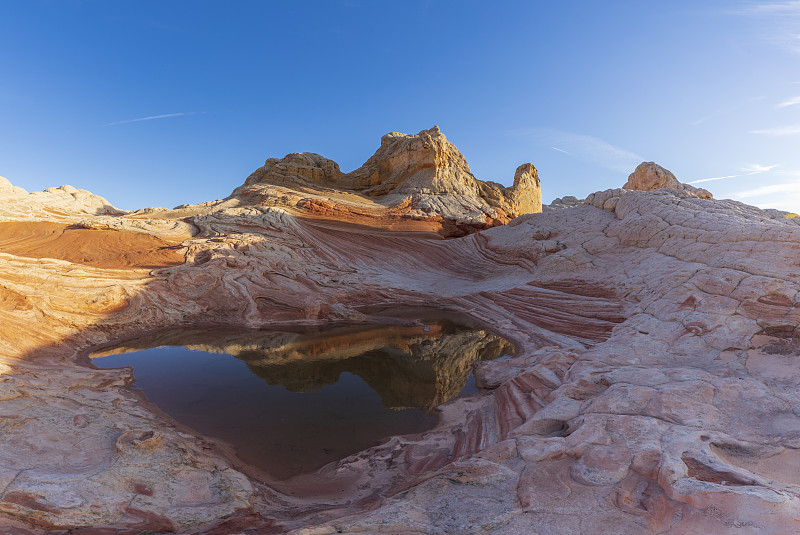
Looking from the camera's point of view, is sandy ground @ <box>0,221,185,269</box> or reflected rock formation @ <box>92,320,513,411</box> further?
sandy ground @ <box>0,221,185,269</box>

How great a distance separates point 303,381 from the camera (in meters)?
8.44

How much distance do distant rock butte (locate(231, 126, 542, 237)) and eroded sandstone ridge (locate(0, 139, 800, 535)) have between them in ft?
22.4

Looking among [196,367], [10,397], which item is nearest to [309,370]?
[196,367]

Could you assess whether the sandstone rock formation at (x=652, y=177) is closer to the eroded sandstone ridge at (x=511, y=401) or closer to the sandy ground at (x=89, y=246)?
the eroded sandstone ridge at (x=511, y=401)

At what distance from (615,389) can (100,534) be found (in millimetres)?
6105

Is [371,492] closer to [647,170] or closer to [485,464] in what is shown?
[485,464]

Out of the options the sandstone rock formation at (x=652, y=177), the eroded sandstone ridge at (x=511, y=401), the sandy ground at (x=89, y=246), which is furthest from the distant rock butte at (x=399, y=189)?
the sandstone rock formation at (x=652, y=177)

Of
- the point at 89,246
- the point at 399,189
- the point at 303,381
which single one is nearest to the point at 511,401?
the point at 303,381

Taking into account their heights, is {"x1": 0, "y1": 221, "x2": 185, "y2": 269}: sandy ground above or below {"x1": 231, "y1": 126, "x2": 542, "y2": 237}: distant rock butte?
below

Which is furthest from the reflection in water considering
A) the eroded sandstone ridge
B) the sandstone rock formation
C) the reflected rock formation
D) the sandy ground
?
the sandstone rock formation

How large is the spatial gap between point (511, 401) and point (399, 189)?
2134 centimetres

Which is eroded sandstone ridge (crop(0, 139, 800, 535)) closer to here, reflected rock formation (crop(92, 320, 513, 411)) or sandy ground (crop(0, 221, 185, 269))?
sandy ground (crop(0, 221, 185, 269))

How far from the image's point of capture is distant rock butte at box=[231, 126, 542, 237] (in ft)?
69.9

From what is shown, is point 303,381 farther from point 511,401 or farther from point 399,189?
point 399,189
